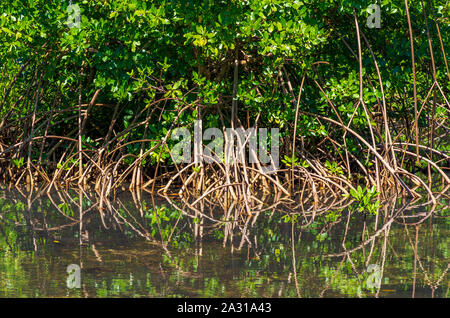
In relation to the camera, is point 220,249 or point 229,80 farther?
point 229,80

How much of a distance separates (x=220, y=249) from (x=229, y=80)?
3461mm

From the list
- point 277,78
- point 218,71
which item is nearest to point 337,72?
point 277,78

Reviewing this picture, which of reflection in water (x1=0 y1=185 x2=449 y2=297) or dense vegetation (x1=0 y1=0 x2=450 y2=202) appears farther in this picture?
dense vegetation (x1=0 y1=0 x2=450 y2=202)

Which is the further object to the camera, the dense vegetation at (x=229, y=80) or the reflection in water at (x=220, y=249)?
the dense vegetation at (x=229, y=80)

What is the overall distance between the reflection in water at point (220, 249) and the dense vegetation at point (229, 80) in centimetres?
70

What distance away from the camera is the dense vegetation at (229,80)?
6.36 m

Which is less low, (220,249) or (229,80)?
(229,80)

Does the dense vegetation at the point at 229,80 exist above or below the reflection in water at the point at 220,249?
above

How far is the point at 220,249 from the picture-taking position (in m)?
4.32

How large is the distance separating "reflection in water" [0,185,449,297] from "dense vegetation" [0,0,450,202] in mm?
705

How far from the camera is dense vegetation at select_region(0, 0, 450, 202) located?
20.9 feet

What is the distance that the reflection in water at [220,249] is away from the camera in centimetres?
341

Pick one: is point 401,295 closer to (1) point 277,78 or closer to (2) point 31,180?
(1) point 277,78

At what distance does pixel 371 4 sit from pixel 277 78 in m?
1.13
